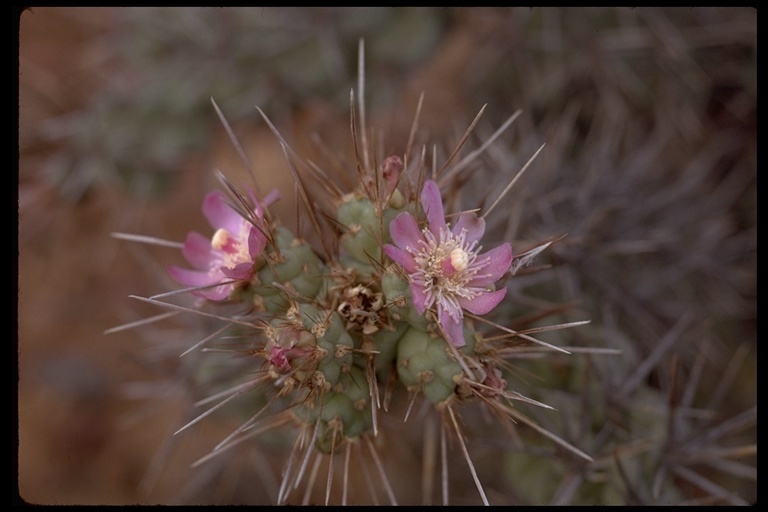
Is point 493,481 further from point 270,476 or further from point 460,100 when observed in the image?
point 460,100

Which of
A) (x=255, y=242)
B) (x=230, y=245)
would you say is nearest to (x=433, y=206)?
(x=255, y=242)

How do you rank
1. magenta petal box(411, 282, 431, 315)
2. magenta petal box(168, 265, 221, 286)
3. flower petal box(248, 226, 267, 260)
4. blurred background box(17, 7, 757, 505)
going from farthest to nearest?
blurred background box(17, 7, 757, 505) < magenta petal box(168, 265, 221, 286) < flower petal box(248, 226, 267, 260) < magenta petal box(411, 282, 431, 315)

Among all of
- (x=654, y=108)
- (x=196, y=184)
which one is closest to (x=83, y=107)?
(x=196, y=184)

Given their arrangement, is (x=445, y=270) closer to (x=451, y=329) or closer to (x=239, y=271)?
(x=451, y=329)

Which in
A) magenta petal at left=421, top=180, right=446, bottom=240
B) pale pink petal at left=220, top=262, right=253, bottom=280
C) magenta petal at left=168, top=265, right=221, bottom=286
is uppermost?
magenta petal at left=421, top=180, right=446, bottom=240

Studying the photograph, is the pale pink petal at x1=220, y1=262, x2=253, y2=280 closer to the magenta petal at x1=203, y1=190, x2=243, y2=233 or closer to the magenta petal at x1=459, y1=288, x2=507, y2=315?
the magenta petal at x1=203, y1=190, x2=243, y2=233

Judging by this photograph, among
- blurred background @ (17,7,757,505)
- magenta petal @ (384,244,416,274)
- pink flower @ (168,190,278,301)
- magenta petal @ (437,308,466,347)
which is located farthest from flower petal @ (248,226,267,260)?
blurred background @ (17,7,757,505)

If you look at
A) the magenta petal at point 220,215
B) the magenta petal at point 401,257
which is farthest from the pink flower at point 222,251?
the magenta petal at point 401,257
